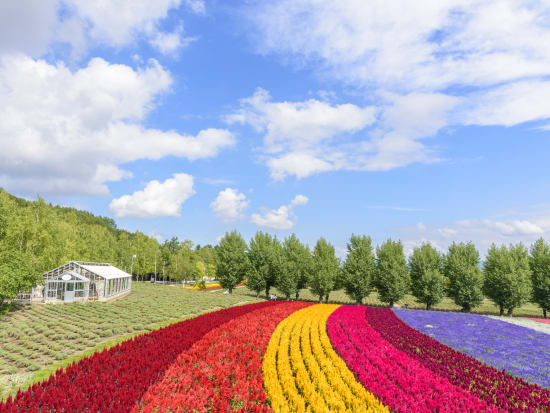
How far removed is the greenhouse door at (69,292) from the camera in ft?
114

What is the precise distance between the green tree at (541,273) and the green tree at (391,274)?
17.8 m

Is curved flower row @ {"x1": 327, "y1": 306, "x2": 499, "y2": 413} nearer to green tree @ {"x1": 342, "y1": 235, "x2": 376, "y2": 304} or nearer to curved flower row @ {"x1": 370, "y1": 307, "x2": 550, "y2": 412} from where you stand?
curved flower row @ {"x1": 370, "y1": 307, "x2": 550, "y2": 412}

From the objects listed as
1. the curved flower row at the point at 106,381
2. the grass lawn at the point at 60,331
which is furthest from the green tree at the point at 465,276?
the curved flower row at the point at 106,381

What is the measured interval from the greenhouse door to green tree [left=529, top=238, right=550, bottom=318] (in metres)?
60.5

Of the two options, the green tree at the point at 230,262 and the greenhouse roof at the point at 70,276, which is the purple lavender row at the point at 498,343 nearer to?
the green tree at the point at 230,262

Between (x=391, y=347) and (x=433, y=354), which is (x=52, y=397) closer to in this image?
(x=391, y=347)

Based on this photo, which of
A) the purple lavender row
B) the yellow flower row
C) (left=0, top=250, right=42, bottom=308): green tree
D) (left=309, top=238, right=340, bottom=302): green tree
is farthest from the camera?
(left=309, top=238, right=340, bottom=302): green tree

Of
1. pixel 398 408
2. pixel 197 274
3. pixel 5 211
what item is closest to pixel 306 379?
pixel 398 408

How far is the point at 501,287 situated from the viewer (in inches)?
1634

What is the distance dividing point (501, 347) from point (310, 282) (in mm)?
30043

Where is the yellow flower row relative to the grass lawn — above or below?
above

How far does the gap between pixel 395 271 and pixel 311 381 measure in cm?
3562

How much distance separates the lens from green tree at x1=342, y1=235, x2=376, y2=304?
1738 inches

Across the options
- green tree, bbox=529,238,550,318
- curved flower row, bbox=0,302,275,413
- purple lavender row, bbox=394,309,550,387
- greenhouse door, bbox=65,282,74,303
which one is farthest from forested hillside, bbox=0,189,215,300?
green tree, bbox=529,238,550,318
